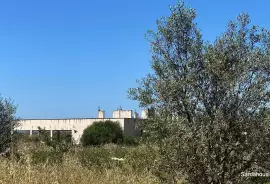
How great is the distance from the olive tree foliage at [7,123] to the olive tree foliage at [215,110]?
1134 cm

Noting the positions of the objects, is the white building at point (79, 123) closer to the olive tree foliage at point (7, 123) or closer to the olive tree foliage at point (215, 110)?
the olive tree foliage at point (7, 123)

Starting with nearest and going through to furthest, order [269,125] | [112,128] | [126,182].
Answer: [269,125] < [126,182] < [112,128]

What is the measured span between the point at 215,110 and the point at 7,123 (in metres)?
12.9

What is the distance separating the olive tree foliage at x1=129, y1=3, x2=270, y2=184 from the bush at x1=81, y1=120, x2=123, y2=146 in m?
46.5

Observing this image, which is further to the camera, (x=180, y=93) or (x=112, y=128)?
(x=112, y=128)

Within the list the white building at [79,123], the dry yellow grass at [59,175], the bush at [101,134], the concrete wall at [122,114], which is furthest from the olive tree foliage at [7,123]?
the concrete wall at [122,114]

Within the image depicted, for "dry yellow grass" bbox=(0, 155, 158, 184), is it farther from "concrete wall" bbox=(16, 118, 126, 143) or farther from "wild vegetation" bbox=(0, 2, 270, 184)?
"concrete wall" bbox=(16, 118, 126, 143)

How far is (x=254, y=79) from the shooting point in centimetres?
691

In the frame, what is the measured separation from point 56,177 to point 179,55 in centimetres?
282

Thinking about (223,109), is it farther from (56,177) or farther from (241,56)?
(56,177)

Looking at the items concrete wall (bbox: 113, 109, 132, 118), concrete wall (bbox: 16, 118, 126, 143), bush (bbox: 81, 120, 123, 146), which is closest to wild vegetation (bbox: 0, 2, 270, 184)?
bush (bbox: 81, 120, 123, 146)

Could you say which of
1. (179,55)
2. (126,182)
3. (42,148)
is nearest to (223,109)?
(179,55)

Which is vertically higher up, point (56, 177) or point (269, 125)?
point (269, 125)

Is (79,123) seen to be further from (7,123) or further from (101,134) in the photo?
(7,123)
